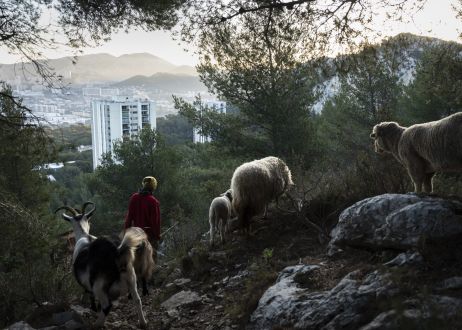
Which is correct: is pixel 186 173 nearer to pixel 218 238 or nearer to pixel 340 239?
pixel 218 238

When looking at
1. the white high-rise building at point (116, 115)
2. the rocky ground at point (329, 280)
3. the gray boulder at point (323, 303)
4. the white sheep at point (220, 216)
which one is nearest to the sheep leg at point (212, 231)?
the white sheep at point (220, 216)

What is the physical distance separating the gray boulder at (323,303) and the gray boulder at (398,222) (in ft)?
2.25

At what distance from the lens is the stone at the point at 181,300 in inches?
251

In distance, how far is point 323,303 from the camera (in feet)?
14.6

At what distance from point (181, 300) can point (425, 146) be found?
4.06 m

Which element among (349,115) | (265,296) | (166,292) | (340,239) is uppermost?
(349,115)

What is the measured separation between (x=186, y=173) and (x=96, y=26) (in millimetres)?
17771

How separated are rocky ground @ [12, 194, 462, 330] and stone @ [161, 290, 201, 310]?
0.02m

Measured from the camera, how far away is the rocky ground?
416 centimetres

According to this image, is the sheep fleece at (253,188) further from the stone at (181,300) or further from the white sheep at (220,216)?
the stone at (181,300)

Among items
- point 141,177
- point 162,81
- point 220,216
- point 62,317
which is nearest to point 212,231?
point 220,216

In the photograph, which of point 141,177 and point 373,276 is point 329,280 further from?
point 141,177

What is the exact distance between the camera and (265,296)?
513cm

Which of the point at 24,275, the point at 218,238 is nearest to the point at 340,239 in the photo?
the point at 218,238
